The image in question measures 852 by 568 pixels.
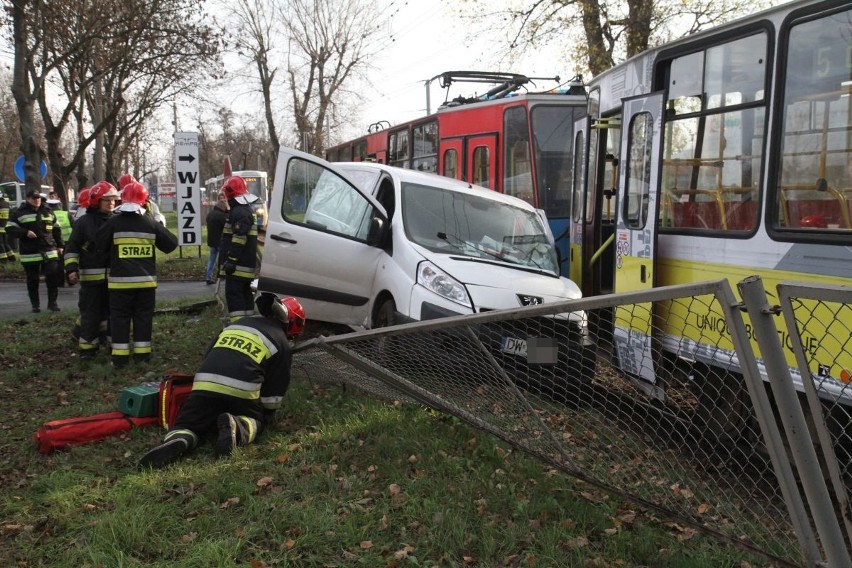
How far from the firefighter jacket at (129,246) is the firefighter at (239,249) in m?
0.90

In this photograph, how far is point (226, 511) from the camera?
4.09 m

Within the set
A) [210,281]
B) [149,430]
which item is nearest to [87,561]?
[149,430]

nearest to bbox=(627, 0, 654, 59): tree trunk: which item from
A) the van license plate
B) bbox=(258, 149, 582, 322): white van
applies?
bbox=(258, 149, 582, 322): white van

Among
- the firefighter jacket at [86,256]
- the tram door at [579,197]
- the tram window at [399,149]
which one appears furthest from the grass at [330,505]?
the tram window at [399,149]

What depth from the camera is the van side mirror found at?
6.77 m

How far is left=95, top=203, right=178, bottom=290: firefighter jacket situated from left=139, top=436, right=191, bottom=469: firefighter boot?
2992 mm

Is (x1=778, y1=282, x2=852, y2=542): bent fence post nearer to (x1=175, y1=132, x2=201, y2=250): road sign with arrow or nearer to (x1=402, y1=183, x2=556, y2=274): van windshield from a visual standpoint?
(x1=402, y1=183, x2=556, y2=274): van windshield

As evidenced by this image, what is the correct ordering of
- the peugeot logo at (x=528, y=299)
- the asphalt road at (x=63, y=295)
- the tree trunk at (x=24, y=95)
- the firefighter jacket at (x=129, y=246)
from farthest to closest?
the tree trunk at (x=24, y=95), the asphalt road at (x=63, y=295), the firefighter jacket at (x=129, y=246), the peugeot logo at (x=528, y=299)

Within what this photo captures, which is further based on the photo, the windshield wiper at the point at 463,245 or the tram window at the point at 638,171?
the windshield wiper at the point at 463,245

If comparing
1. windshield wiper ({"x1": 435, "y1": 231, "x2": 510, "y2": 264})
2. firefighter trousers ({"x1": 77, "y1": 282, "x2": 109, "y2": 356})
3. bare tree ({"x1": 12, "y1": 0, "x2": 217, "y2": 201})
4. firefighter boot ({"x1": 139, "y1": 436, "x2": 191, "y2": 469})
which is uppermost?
bare tree ({"x1": 12, "y1": 0, "x2": 217, "y2": 201})

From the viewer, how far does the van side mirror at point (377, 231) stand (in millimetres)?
6766

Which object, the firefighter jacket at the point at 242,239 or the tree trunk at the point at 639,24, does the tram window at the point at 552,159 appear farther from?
the tree trunk at the point at 639,24

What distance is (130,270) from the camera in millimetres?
7246

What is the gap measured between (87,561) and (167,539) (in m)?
0.39
